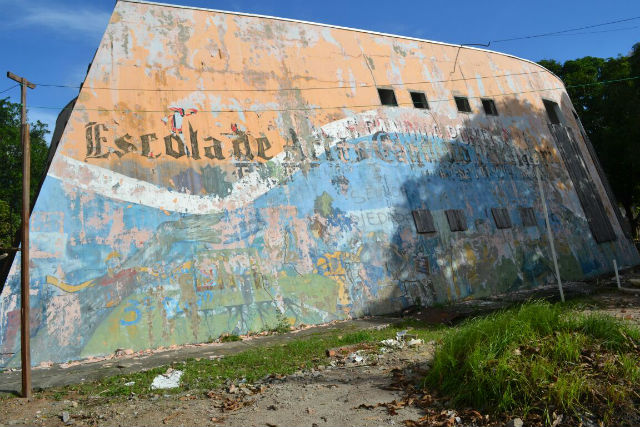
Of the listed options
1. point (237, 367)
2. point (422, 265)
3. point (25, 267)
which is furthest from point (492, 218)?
point (25, 267)

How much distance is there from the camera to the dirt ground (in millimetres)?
5273

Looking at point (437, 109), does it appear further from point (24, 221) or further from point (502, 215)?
point (24, 221)

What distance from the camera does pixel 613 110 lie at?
19.1m

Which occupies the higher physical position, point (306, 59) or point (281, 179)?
point (306, 59)

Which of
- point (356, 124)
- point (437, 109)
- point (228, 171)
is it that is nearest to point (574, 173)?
point (437, 109)

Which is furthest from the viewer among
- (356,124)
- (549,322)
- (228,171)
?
(356,124)

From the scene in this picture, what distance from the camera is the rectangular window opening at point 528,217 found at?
49.9 feet

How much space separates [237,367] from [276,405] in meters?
2.14

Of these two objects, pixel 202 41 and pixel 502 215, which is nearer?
pixel 202 41

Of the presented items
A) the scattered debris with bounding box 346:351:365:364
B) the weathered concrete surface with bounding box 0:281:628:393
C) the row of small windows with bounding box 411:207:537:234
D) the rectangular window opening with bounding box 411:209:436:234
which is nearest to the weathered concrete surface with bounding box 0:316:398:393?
the weathered concrete surface with bounding box 0:281:628:393

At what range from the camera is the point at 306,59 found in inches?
538

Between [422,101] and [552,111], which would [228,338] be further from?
[552,111]

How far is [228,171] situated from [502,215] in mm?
8613

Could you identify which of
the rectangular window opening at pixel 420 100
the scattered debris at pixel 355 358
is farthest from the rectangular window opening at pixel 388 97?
the scattered debris at pixel 355 358
